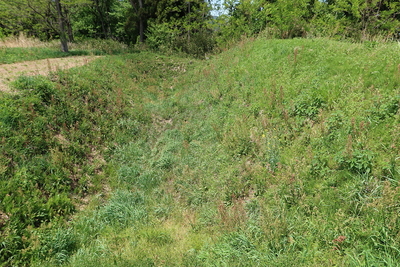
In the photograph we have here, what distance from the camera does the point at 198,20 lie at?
22.3 metres

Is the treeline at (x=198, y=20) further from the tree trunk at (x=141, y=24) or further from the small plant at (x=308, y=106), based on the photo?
the small plant at (x=308, y=106)

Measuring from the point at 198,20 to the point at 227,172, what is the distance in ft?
70.7

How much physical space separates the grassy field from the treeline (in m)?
5.29

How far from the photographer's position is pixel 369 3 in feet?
40.2

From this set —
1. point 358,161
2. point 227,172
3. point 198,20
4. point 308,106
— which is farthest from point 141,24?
point 358,161

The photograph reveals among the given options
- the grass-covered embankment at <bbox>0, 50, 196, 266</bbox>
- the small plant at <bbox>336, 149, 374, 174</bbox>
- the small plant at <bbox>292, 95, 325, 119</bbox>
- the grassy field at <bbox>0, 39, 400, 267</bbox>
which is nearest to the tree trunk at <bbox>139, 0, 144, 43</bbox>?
the grass-covered embankment at <bbox>0, 50, 196, 266</bbox>

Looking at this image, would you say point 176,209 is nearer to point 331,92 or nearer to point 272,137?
point 272,137

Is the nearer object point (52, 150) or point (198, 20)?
point (52, 150)

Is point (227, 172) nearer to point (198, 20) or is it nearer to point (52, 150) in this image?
point (52, 150)

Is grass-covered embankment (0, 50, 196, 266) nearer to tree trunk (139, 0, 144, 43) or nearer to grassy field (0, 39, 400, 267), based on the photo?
grassy field (0, 39, 400, 267)

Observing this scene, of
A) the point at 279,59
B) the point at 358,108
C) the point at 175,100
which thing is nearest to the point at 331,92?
the point at 358,108

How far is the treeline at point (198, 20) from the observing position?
11852mm

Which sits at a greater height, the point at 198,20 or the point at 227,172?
the point at 198,20

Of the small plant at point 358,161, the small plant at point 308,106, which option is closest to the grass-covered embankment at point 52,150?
the small plant at point 358,161
